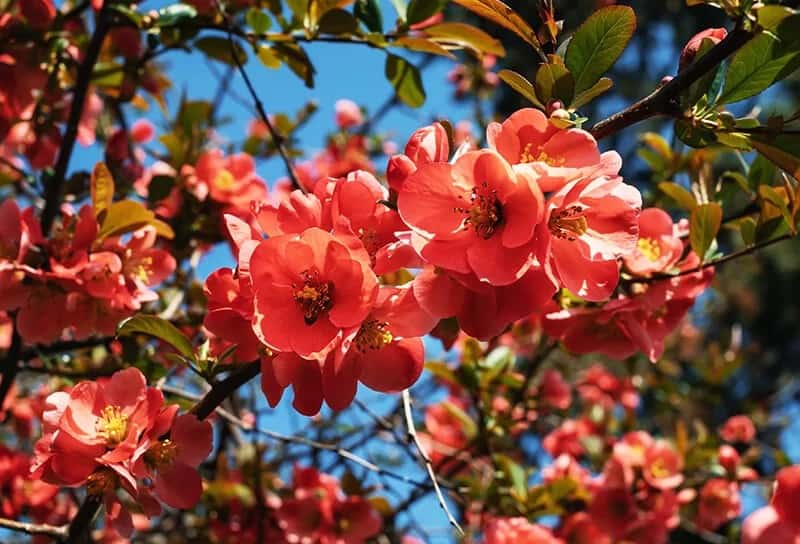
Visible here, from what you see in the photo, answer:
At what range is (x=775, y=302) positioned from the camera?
10.4m

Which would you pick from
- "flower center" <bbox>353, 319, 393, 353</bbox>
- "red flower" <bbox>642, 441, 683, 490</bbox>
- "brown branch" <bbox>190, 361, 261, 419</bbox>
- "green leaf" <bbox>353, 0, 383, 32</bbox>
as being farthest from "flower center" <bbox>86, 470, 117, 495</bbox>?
"red flower" <bbox>642, 441, 683, 490</bbox>

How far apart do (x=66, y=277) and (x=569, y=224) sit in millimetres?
702

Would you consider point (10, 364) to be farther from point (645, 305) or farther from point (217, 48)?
point (645, 305)

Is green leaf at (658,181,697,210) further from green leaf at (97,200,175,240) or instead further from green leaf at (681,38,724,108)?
green leaf at (97,200,175,240)

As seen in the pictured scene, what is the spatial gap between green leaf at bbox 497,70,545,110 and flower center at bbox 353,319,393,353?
0.28 meters

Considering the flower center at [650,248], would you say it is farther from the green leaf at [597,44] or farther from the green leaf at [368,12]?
the green leaf at [368,12]

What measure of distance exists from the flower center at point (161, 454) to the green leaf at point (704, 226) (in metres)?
0.73

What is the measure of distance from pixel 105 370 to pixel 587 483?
1119 mm

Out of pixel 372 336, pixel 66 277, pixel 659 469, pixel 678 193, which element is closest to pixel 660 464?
pixel 659 469

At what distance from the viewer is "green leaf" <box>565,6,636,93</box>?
0.86 m

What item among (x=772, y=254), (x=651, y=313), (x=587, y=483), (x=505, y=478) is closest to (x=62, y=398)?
(x=651, y=313)

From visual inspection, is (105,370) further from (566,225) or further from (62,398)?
(566,225)

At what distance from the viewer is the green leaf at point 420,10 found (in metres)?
1.37

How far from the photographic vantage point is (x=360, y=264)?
2.59ft
